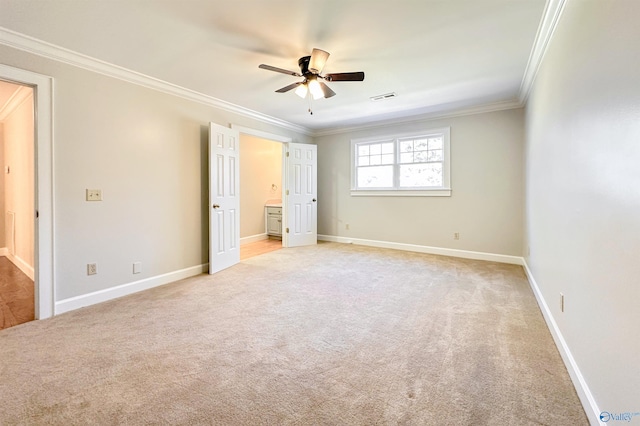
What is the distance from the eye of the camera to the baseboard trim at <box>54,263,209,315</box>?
2756mm

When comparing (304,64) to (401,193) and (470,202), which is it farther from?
(470,202)

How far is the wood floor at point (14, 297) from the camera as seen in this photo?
2.61 meters

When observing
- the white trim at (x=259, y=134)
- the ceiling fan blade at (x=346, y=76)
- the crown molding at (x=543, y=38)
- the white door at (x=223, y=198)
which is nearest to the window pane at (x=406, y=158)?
the crown molding at (x=543, y=38)

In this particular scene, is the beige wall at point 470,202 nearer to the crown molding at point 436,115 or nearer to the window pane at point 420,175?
the crown molding at point 436,115

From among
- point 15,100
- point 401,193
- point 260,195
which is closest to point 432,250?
point 401,193

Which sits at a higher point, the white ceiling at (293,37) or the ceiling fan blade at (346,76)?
the white ceiling at (293,37)

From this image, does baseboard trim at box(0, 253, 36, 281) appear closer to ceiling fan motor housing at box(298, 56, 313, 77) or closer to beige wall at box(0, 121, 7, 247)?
beige wall at box(0, 121, 7, 247)

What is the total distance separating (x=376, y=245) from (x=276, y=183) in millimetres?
3186

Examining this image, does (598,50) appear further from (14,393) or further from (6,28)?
(6,28)

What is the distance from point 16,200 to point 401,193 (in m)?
6.39

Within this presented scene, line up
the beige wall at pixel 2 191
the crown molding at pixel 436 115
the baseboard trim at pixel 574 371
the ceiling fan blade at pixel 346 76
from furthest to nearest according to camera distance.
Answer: the beige wall at pixel 2 191
the crown molding at pixel 436 115
the ceiling fan blade at pixel 346 76
the baseboard trim at pixel 574 371

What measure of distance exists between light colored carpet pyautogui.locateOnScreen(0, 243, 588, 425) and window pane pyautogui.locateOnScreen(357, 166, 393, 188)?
278 centimetres

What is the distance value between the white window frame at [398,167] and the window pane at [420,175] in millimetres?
87

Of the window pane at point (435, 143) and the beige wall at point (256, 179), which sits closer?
the window pane at point (435, 143)
